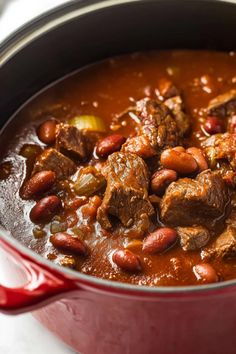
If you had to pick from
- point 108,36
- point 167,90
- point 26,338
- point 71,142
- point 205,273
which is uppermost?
point 108,36

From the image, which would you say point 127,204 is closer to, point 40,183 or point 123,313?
point 40,183

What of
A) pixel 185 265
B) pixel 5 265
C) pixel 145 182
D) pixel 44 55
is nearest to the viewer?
pixel 5 265

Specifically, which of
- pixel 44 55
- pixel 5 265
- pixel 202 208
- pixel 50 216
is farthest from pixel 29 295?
pixel 44 55

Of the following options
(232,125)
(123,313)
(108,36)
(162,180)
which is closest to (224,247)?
(162,180)

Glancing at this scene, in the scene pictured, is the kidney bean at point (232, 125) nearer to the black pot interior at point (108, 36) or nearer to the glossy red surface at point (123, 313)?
the black pot interior at point (108, 36)

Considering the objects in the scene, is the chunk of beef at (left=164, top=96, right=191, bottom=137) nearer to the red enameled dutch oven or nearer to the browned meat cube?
the browned meat cube

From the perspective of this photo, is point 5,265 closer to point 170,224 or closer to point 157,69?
point 170,224

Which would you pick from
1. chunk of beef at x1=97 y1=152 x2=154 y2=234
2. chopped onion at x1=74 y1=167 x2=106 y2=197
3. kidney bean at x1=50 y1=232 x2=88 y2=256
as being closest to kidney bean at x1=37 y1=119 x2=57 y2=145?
chopped onion at x1=74 y1=167 x2=106 y2=197
